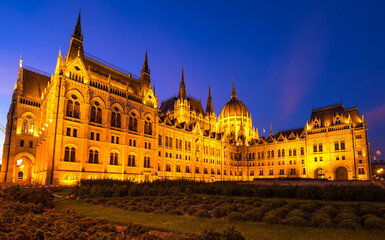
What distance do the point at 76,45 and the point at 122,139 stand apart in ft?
73.2

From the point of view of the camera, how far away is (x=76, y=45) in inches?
2219

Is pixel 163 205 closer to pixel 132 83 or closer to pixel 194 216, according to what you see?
pixel 194 216

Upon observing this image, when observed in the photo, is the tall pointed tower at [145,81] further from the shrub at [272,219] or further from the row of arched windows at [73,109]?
the shrub at [272,219]

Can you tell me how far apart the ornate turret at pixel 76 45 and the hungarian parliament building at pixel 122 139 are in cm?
20

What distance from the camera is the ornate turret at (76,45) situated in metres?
54.6

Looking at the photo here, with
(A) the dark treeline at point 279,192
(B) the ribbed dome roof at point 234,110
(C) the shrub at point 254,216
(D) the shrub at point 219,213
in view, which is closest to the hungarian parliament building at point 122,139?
(A) the dark treeline at point 279,192

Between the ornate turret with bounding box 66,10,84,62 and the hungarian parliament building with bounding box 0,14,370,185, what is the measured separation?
0.65 ft

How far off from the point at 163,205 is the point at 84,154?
32.0m

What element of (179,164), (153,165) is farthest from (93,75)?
(179,164)

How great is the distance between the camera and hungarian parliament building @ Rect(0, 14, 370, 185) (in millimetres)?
48344

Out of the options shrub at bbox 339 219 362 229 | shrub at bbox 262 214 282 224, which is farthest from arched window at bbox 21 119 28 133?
shrub at bbox 339 219 362 229

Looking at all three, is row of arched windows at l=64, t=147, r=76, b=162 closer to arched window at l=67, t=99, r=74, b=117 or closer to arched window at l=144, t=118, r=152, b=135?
arched window at l=67, t=99, r=74, b=117

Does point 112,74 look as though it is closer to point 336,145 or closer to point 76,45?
point 76,45

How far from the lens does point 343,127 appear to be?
7662 centimetres
